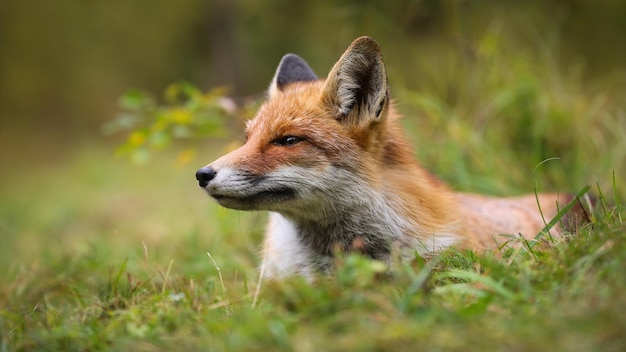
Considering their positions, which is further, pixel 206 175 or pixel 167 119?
pixel 167 119

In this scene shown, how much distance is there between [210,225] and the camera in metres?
7.66

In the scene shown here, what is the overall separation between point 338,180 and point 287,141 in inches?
17.9

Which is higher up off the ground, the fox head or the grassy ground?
the fox head

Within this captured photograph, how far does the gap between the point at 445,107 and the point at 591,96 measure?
235 centimetres

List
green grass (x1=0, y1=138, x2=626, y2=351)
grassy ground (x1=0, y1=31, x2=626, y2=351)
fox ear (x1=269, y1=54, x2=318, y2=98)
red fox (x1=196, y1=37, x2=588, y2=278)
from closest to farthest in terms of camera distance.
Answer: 1. green grass (x1=0, y1=138, x2=626, y2=351)
2. grassy ground (x1=0, y1=31, x2=626, y2=351)
3. red fox (x1=196, y1=37, x2=588, y2=278)
4. fox ear (x1=269, y1=54, x2=318, y2=98)

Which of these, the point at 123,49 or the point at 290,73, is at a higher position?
the point at 123,49

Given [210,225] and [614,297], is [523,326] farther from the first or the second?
[210,225]

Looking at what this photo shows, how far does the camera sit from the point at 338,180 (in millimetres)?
4168

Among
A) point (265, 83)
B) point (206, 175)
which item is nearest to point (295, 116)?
point (206, 175)

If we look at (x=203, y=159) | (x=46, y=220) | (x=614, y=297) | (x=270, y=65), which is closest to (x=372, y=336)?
(x=614, y=297)

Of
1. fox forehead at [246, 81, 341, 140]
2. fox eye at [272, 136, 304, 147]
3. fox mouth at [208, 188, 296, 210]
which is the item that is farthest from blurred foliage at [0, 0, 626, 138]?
fox mouth at [208, 188, 296, 210]

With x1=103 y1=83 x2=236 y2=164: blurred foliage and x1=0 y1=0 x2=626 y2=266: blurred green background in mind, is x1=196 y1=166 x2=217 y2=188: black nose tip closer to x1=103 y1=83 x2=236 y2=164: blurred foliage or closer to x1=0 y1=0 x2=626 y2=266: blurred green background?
x1=103 y1=83 x2=236 y2=164: blurred foliage

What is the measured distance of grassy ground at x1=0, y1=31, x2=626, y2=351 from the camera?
2.53 metres

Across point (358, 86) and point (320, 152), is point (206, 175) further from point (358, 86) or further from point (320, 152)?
point (358, 86)
